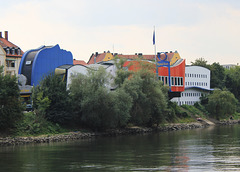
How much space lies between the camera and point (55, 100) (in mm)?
56719

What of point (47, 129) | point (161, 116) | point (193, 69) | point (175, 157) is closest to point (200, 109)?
point (193, 69)

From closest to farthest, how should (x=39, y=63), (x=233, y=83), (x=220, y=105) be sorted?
(x=39, y=63) < (x=220, y=105) < (x=233, y=83)

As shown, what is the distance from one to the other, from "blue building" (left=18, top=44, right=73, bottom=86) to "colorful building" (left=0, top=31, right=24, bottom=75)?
9.36 m

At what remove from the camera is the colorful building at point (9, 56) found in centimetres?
7288

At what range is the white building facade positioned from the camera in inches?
3848

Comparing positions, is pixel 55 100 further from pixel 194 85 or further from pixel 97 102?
pixel 194 85

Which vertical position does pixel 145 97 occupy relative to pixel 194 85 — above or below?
below

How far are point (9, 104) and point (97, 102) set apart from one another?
12387 millimetres

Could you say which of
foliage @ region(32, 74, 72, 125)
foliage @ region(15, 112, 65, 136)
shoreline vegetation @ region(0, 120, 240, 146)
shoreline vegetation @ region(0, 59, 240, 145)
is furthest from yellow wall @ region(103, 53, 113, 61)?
foliage @ region(15, 112, 65, 136)

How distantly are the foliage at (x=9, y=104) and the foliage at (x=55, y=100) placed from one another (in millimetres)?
5457

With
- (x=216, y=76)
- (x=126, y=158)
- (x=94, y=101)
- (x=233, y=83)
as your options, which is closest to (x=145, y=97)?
(x=94, y=101)

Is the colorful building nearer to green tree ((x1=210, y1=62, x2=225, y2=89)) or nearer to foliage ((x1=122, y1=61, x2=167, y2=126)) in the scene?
foliage ((x1=122, y1=61, x2=167, y2=126))

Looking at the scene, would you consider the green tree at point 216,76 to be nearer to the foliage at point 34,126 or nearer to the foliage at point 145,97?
the foliage at point 145,97

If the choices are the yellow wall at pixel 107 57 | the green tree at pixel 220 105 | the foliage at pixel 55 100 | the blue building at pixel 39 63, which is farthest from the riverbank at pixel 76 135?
the yellow wall at pixel 107 57
